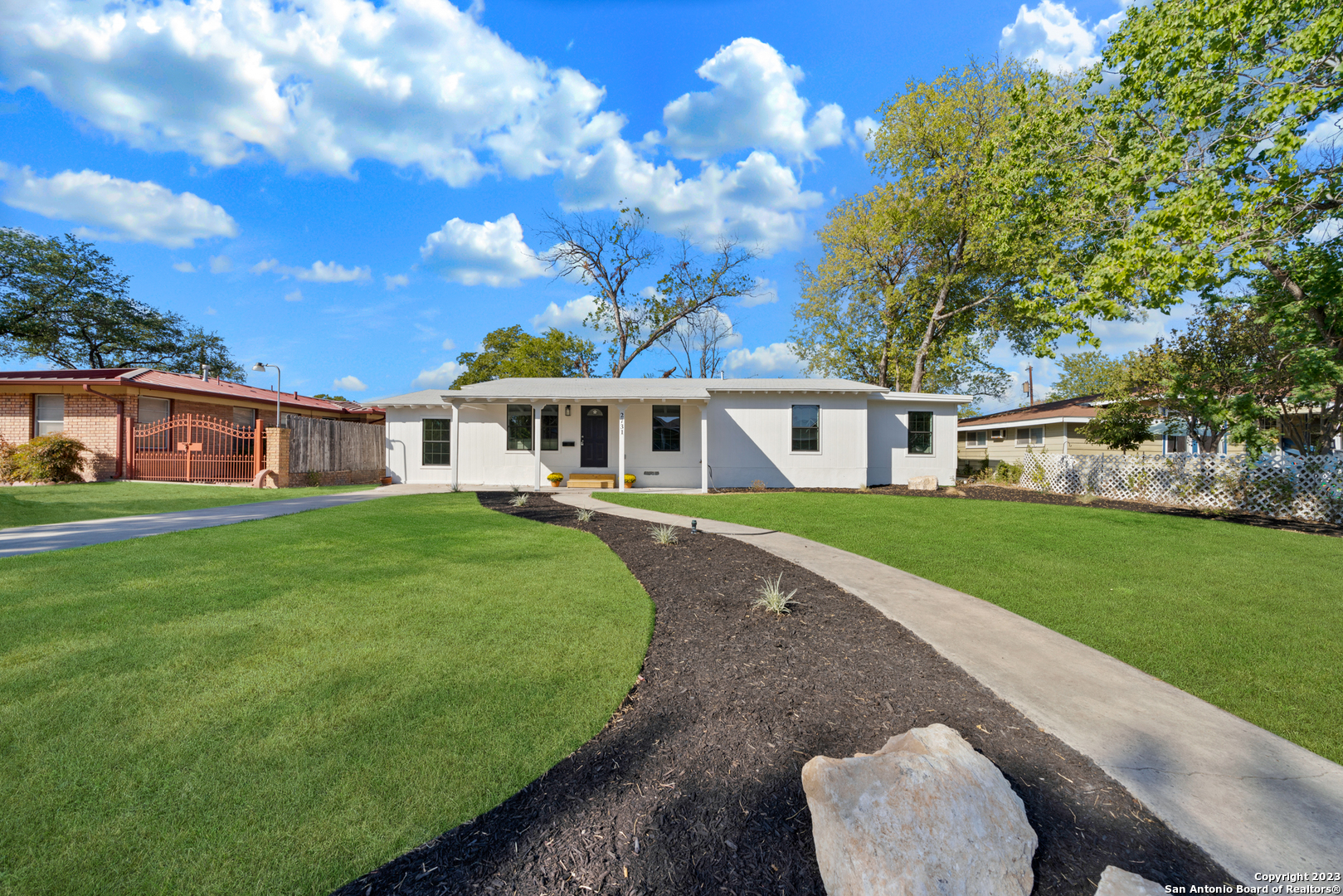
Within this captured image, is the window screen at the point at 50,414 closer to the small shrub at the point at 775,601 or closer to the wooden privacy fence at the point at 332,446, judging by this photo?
the wooden privacy fence at the point at 332,446

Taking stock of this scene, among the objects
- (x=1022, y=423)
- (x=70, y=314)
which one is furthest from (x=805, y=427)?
(x=70, y=314)

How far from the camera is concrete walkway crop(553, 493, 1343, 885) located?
1.98 meters

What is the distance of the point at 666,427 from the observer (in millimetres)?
15586

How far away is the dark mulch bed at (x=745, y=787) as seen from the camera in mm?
1816

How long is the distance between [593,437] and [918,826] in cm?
1440

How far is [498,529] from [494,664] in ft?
16.6

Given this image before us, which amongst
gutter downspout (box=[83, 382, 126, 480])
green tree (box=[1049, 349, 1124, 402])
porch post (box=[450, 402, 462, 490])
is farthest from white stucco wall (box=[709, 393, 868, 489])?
green tree (box=[1049, 349, 1124, 402])

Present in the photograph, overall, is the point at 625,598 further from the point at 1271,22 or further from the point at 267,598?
the point at 1271,22

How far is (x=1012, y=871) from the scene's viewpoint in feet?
5.80

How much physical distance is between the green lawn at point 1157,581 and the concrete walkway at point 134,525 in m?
6.73

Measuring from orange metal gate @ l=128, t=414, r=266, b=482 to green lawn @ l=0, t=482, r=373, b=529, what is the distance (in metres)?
1.03

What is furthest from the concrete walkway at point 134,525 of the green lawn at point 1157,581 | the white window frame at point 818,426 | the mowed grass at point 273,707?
the white window frame at point 818,426

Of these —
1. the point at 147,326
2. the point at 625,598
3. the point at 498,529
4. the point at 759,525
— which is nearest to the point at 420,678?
the point at 625,598

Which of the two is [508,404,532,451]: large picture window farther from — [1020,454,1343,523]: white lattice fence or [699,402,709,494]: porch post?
[1020,454,1343,523]: white lattice fence
